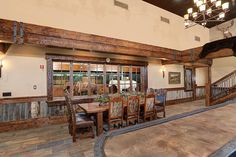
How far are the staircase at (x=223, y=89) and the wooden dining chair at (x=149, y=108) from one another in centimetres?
433

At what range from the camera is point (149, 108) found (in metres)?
4.05

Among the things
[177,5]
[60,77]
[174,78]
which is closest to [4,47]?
[60,77]

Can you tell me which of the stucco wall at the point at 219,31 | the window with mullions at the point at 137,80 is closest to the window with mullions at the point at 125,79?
the window with mullions at the point at 137,80

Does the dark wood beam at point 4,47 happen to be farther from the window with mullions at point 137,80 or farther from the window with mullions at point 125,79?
the window with mullions at point 137,80

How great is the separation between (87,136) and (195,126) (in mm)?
2675

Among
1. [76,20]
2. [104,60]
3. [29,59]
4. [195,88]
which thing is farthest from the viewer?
[195,88]

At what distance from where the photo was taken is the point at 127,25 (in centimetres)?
596

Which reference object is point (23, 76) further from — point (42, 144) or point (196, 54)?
point (196, 54)

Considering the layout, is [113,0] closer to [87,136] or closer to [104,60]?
[104,60]

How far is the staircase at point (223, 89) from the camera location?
20.9ft

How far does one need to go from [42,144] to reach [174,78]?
704 cm

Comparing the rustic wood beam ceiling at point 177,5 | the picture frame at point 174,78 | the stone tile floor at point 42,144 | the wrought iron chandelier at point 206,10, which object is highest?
the rustic wood beam ceiling at point 177,5

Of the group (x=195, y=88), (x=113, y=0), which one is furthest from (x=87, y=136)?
(x=195, y=88)

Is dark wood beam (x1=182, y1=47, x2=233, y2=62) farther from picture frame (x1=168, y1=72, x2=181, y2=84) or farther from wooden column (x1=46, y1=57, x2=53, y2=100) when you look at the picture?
wooden column (x1=46, y1=57, x2=53, y2=100)
